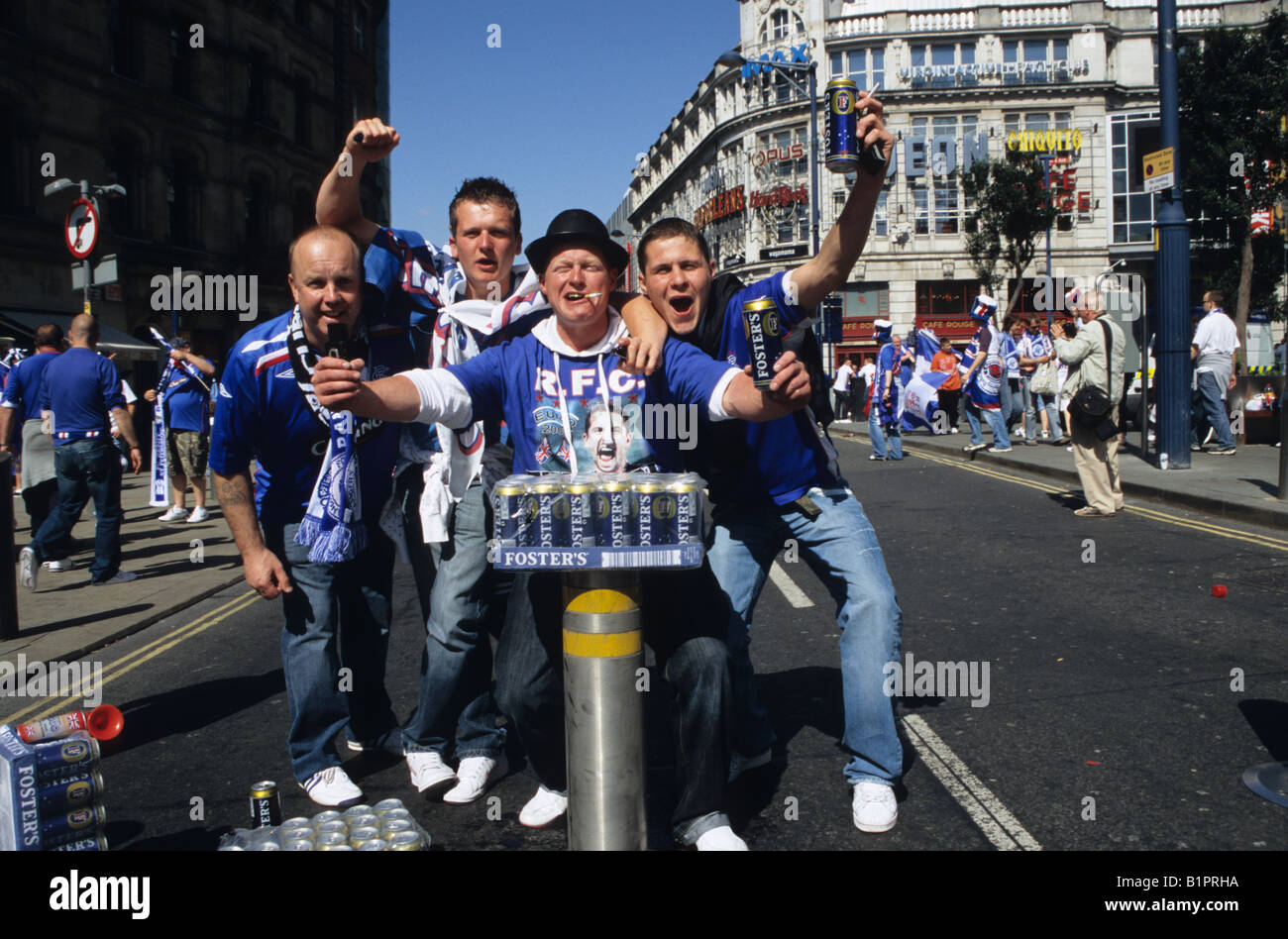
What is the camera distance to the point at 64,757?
9.73 feet

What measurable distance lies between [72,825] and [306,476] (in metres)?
1.33

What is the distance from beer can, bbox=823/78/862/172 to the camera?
324 centimetres

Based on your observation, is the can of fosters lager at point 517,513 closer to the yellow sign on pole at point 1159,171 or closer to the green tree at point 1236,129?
the yellow sign on pole at point 1159,171

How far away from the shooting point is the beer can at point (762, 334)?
2.88 meters

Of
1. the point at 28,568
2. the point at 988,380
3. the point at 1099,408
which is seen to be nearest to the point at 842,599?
the point at 1099,408

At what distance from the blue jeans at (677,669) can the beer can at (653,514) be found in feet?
1.88

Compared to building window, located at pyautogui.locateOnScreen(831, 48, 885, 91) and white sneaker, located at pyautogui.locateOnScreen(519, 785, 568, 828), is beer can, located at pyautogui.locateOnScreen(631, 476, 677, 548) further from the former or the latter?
building window, located at pyautogui.locateOnScreen(831, 48, 885, 91)

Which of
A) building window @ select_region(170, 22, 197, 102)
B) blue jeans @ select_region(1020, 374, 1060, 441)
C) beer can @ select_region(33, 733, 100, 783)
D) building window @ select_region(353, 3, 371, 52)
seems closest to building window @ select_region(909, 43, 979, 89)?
building window @ select_region(353, 3, 371, 52)

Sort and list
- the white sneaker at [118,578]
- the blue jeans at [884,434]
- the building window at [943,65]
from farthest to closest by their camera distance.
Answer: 1. the building window at [943,65]
2. the blue jeans at [884,434]
3. the white sneaker at [118,578]

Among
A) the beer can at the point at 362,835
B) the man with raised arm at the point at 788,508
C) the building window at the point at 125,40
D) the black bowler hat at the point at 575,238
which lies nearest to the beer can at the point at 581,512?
the black bowler hat at the point at 575,238

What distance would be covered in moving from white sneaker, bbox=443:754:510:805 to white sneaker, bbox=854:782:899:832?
4.41 feet

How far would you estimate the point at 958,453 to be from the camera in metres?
16.6
